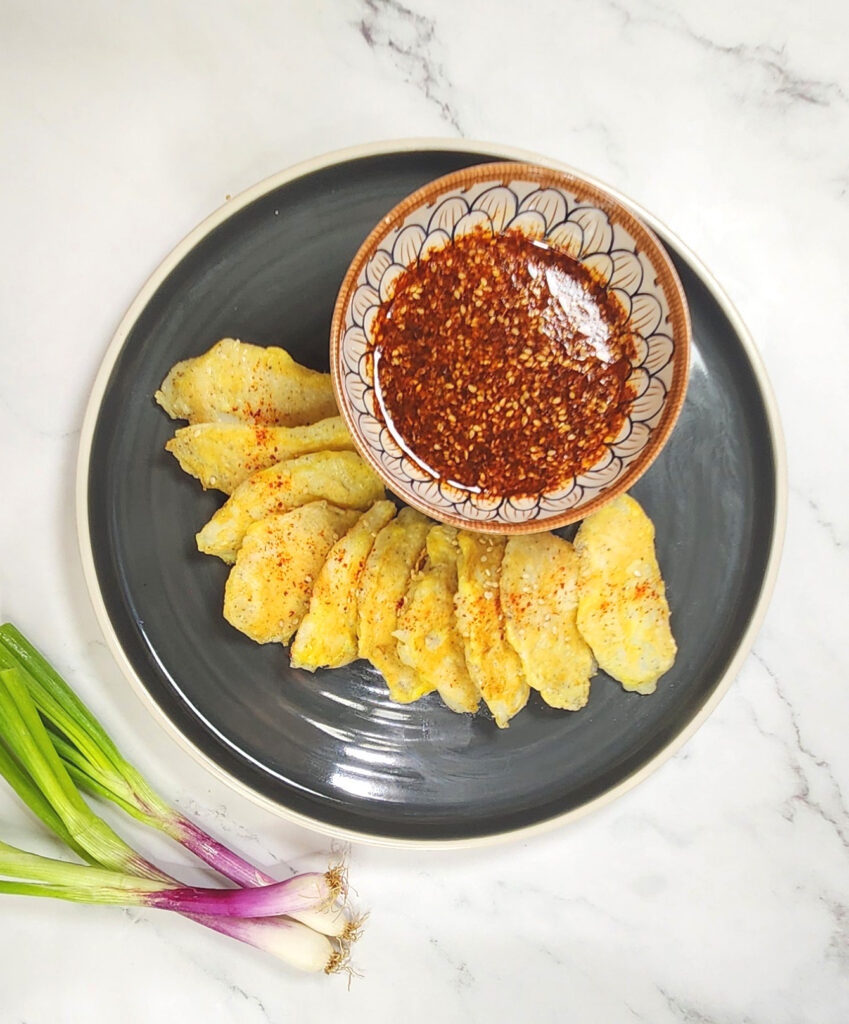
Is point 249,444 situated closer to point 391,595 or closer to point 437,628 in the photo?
point 391,595

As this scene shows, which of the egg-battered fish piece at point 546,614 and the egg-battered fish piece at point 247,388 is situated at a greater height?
the egg-battered fish piece at point 247,388

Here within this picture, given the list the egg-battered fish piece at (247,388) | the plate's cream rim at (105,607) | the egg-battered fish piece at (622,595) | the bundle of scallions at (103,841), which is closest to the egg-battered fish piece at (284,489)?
the egg-battered fish piece at (247,388)

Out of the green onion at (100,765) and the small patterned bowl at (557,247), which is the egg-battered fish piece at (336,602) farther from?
the green onion at (100,765)

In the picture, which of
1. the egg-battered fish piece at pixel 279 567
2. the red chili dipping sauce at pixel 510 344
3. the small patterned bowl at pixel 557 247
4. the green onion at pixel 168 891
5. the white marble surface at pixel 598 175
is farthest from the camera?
the white marble surface at pixel 598 175

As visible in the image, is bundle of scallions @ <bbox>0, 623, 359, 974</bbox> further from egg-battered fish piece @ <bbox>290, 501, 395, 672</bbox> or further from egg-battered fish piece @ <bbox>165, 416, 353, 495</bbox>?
egg-battered fish piece @ <bbox>165, 416, 353, 495</bbox>

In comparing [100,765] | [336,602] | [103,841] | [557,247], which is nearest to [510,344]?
[557,247]

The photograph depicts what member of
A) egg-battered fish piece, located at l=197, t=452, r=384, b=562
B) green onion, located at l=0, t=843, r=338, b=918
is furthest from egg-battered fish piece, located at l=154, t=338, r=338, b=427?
green onion, located at l=0, t=843, r=338, b=918
